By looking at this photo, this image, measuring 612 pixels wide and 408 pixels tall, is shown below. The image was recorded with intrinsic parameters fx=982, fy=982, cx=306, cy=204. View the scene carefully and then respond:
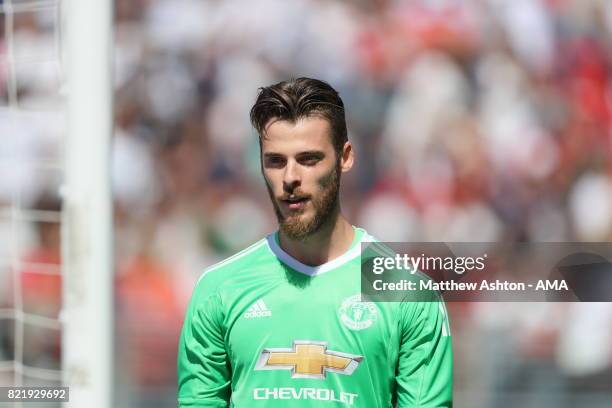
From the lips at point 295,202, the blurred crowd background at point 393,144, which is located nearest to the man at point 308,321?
the lips at point 295,202

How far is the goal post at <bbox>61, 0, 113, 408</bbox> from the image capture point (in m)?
3.09

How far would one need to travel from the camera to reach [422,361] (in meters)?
2.51

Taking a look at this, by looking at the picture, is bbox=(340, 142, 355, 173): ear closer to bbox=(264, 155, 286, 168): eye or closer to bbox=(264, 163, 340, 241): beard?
bbox=(264, 163, 340, 241): beard

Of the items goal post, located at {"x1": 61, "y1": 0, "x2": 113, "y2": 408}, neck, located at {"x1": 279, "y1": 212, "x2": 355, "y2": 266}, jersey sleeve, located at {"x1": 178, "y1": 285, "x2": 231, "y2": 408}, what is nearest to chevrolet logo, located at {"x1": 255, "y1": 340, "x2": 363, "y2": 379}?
jersey sleeve, located at {"x1": 178, "y1": 285, "x2": 231, "y2": 408}

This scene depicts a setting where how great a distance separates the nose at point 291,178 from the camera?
2.46m

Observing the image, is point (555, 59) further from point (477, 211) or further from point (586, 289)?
point (586, 289)

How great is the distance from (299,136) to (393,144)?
383cm

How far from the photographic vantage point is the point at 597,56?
6531 millimetres

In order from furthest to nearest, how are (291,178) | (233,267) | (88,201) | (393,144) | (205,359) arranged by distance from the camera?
(393,144) → (88,201) → (233,267) → (205,359) → (291,178)

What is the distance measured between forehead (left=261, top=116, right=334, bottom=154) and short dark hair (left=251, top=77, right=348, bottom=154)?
0.6 inches

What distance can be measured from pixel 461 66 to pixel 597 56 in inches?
37.3

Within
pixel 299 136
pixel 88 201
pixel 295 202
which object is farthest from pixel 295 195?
pixel 88 201

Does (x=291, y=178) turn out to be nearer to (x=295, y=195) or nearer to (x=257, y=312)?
(x=295, y=195)

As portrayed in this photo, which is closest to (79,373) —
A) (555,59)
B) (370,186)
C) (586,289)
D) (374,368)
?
(374,368)
